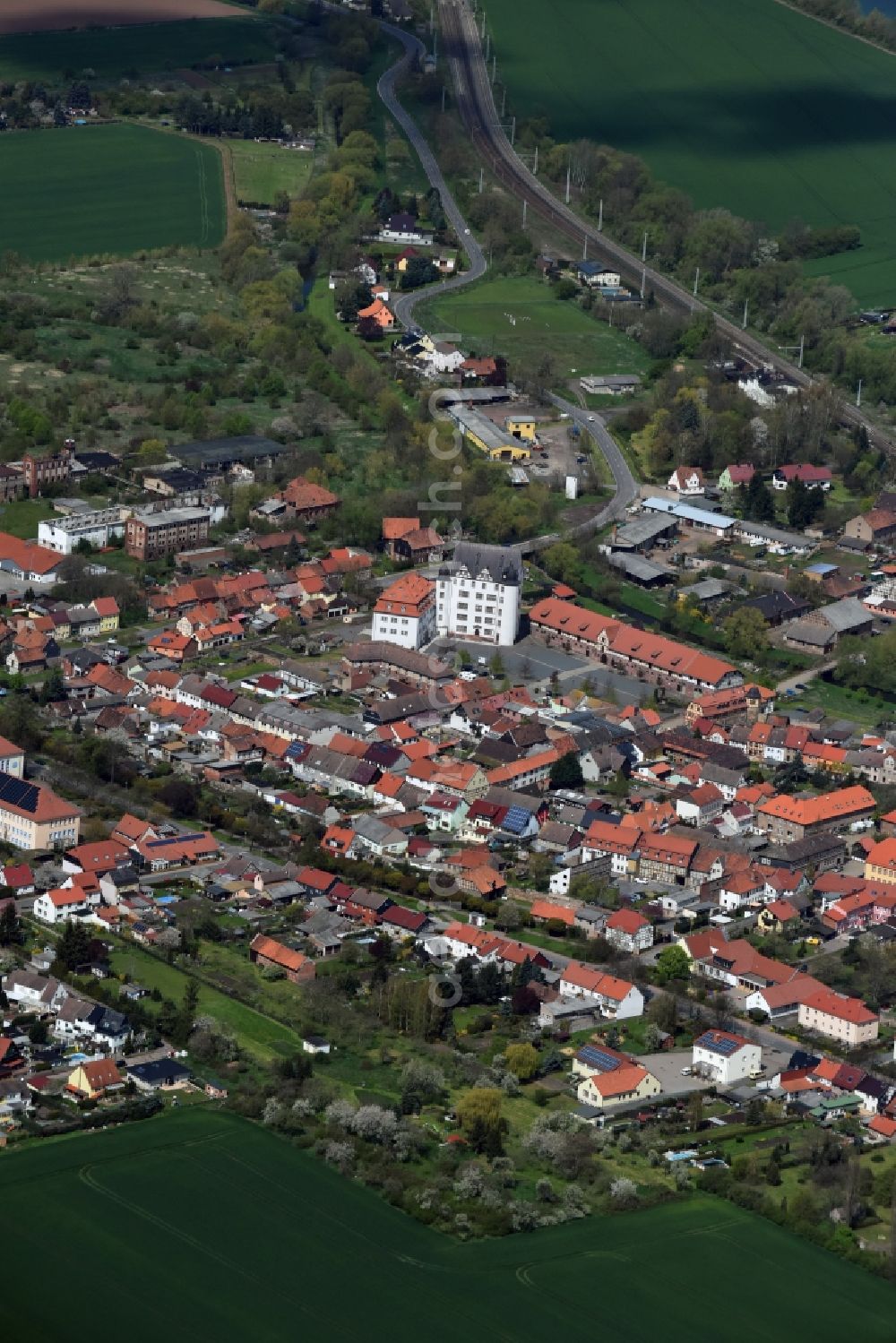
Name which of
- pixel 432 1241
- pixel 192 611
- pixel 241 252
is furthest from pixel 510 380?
pixel 432 1241

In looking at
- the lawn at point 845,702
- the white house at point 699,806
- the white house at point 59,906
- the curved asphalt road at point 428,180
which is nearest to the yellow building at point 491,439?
the curved asphalt road at point 428,180

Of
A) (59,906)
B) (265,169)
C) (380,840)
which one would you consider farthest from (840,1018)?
(265,169)

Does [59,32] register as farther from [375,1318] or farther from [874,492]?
[375,1318]

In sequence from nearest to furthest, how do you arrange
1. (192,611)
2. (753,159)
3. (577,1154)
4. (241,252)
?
(577,1154)
(192,611)
(241,252)
(753,159)

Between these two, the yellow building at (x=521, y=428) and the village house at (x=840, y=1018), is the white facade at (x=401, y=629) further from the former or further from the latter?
the village house at (x=840, y=1018)

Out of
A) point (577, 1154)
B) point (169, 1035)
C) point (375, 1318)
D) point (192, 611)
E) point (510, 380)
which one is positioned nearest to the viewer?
point (375, 1318)

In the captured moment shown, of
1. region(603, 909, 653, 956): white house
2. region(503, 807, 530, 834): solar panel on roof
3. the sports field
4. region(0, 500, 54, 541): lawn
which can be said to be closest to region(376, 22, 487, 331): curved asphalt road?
the sports field

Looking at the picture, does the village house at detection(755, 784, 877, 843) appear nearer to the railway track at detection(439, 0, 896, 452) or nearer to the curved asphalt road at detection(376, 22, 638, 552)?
the curved asphalt road at detection(376, 22, 638, 552)
